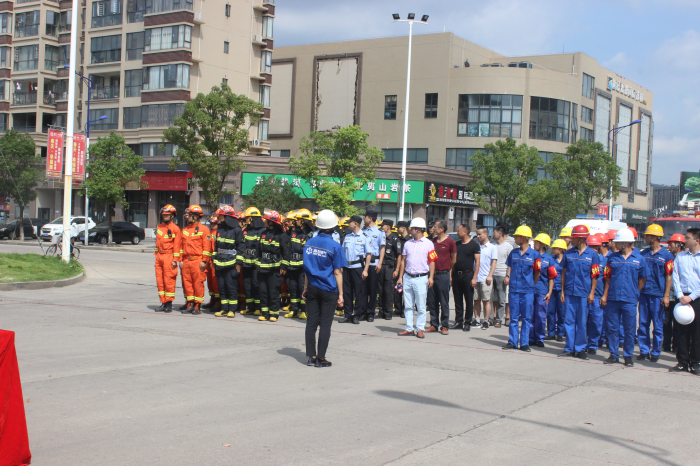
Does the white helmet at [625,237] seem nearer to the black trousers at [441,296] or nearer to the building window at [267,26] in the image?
the black trousers at [441,296]

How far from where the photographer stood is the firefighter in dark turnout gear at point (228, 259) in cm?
1223

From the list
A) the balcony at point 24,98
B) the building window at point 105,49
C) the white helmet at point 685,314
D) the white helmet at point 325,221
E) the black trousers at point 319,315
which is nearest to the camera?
the black trousers at point 319,315

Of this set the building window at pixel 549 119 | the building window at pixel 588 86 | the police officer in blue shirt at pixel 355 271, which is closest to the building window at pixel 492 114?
the building window at pixel 549 119

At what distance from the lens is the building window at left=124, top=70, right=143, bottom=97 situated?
4981 cm

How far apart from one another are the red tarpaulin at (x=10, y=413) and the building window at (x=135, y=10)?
49824 mm

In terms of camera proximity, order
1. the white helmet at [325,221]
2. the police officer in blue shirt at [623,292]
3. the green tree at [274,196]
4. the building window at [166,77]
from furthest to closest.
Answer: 1. the building window at [166,77]
2. the green tree at [274,196]
3. the police officer in blue shirt at [623,292]
4. the white helmet at [325,221]

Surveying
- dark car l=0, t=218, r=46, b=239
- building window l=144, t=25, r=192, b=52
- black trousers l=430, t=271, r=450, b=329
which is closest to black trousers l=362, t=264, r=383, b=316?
black trousers l=430, t=271, r=450, b=329

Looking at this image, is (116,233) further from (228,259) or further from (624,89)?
(624,89)

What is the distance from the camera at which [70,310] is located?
12.6m

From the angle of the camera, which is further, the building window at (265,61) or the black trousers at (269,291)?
the building window at (265,61)

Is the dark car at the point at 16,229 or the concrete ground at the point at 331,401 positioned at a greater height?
the concrete ground at the point at 331,401

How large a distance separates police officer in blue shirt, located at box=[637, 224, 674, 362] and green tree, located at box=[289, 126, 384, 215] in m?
23.9

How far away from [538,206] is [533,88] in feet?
65.2

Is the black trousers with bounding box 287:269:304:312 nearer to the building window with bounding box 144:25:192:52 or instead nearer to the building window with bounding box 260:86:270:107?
the building window with bounding box 144:25:192:52
